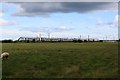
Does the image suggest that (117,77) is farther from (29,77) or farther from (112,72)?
(29,77)

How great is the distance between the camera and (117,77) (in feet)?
62.0

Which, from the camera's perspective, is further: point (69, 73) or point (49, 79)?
point (69, 73)

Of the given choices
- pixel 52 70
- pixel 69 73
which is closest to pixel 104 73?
pixel 69 73

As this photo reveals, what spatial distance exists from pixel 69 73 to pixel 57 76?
4.97ft

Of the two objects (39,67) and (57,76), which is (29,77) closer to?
(57,76)

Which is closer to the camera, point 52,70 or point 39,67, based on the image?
point 52,70

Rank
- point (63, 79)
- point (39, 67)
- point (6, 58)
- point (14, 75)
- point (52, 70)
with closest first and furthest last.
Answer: point (63, 79) < point (14, 75) < point (52, 70) < point (39, 67) < point (6, 58)

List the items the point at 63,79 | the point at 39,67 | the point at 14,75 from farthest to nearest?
the point at 39,67, the point at 14,75, the point at 63,79

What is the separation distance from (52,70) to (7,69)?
321 centimetres

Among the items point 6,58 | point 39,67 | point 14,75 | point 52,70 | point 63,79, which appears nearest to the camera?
point 63,79

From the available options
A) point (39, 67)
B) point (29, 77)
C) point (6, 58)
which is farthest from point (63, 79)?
point (6, 58)

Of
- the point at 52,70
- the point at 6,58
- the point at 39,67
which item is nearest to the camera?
the point at 52,70

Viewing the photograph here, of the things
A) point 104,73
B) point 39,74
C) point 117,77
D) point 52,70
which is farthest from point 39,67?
point 117,77

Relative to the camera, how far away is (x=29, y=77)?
18.8m
